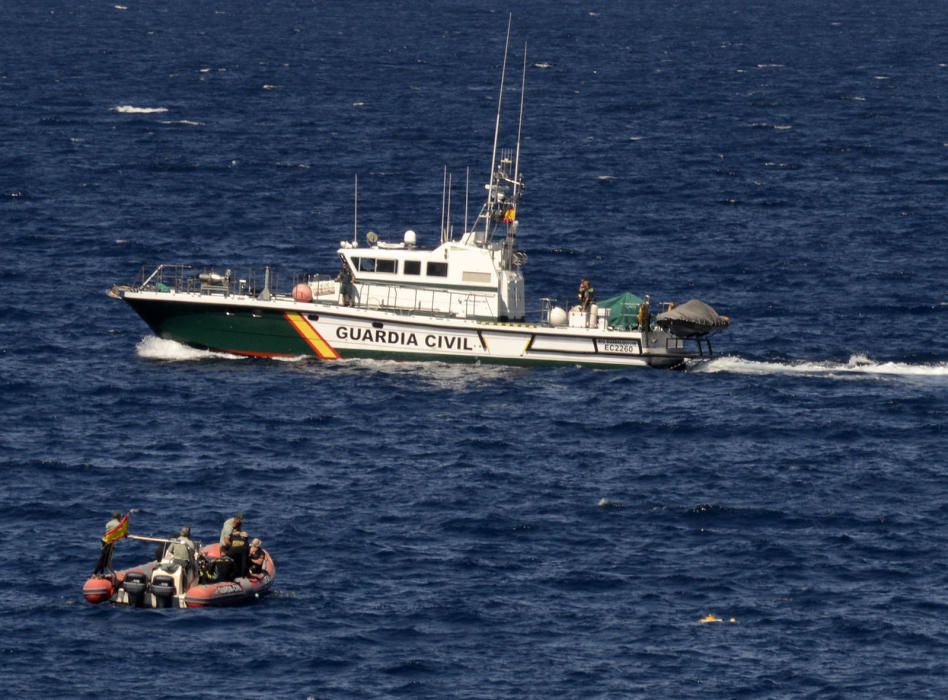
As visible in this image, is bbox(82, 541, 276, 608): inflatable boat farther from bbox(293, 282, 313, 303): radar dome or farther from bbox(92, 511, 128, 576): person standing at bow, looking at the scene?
bbox(293, 282, 313, 303): radar dome

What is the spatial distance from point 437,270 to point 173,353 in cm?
1124

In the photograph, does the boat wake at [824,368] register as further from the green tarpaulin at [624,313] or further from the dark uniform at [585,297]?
the dark uniform at [585,297]

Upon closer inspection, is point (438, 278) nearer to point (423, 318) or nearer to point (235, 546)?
point (423, 318)

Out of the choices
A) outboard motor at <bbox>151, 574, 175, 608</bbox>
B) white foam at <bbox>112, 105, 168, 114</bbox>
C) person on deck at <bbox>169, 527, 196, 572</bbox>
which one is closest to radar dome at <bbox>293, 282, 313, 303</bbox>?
person on deck at <bbox>169, 527, 196, 572</bbox>

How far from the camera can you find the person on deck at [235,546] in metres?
56.8

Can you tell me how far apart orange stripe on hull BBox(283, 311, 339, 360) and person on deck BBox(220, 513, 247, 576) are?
24144mm

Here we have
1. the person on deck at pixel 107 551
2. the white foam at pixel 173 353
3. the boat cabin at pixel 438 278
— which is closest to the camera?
the person on deck at pixel 107 551

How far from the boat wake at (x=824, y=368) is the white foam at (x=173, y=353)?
19167mm

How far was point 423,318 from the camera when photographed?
80625 millimetres

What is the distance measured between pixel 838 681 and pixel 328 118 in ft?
357

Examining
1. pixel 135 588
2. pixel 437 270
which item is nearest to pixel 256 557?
pixel 135 588

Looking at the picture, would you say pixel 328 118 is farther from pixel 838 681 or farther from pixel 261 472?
pixel 838 681

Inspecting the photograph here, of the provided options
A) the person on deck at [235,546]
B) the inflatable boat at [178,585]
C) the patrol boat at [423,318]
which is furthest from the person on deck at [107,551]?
the patrol boat at [423,318]

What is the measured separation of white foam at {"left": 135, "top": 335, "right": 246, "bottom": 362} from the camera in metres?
81.8
